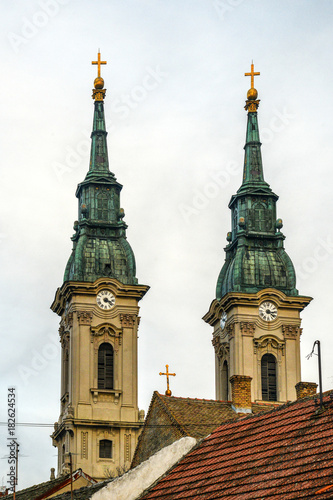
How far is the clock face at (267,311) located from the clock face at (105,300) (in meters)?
8.78

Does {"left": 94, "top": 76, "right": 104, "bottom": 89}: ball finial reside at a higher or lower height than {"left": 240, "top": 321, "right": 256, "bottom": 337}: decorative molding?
higher

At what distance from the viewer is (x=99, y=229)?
8500 cm

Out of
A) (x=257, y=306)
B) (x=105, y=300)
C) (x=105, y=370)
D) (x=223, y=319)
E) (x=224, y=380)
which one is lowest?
(x=224, y=380)

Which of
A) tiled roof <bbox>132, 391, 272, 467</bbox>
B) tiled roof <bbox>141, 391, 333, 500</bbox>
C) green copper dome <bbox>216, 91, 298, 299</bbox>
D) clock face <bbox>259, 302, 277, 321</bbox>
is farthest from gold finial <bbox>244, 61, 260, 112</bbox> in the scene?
tiled roof <bbox>141, 391, 333, 500</bbox>

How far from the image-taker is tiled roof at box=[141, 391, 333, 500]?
1146 inches

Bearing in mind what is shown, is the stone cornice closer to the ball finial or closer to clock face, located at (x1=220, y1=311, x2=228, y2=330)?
clock face, located at (x1=220, y1=311, x2=228, y2=330)

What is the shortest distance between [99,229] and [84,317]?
5.88 metres

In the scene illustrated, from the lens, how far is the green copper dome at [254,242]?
83.9 m

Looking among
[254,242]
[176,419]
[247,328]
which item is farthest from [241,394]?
[254,242]

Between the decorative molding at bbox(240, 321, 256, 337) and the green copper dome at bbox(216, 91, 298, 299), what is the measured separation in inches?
82.9

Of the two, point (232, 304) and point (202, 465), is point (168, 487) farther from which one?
point (232, 304)

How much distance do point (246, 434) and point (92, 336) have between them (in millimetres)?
48598

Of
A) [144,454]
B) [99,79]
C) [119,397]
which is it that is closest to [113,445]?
[119,397]

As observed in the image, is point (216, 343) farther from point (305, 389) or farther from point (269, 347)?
point (305, 389)
